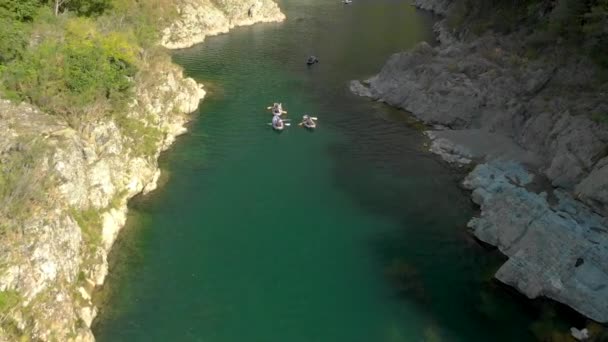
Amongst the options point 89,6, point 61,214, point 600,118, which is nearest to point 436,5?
point 600,118

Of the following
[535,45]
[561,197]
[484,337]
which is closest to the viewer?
[484,337]

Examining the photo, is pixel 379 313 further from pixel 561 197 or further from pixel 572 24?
pixel 572 24

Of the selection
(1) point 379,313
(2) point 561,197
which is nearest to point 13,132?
(1) point 379,313

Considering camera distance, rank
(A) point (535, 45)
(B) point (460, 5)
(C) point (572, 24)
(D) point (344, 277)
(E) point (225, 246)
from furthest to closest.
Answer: (B) point (460, 5)
(A) point (535, 45)
(C) point (572, 24)
(E) point (225, 246)
(D) point (344, 277)

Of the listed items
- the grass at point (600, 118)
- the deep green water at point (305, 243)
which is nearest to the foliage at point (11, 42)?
the deep green water at point (305, 243)

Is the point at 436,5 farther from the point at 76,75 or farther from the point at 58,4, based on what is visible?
the point at 76,75

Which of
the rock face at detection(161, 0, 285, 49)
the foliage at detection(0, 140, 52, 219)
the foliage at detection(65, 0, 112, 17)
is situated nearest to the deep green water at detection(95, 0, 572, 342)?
the foliage at detection(0, 140, 52, 219)

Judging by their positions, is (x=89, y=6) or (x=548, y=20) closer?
(x=89, y=6)
